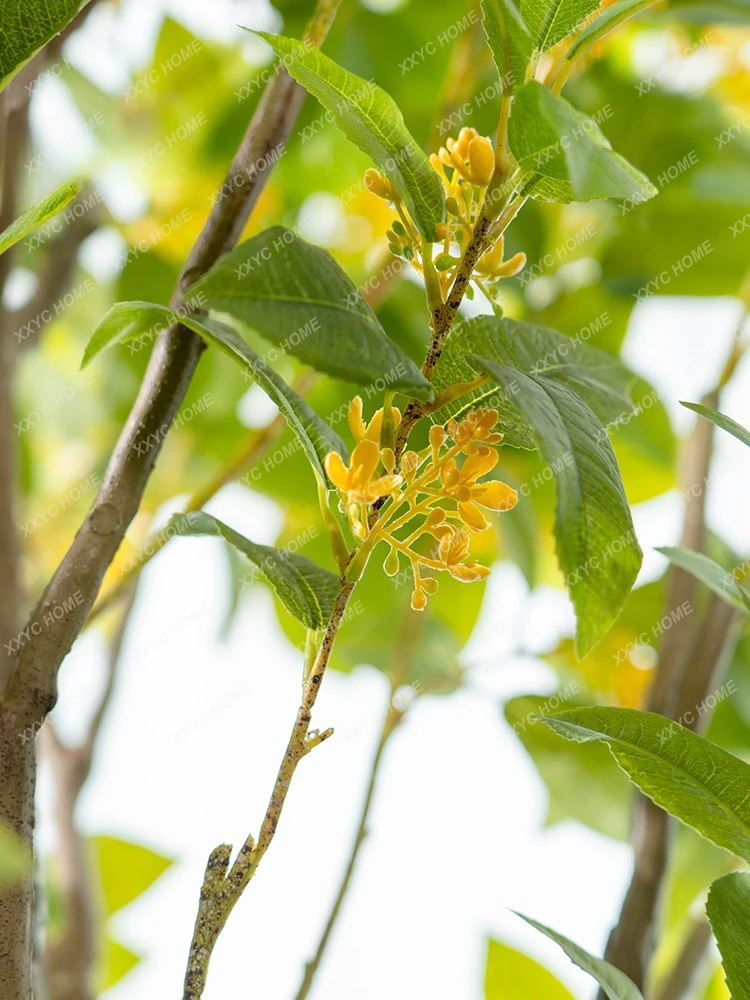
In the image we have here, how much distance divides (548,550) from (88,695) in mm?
421

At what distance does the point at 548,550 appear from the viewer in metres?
0.88

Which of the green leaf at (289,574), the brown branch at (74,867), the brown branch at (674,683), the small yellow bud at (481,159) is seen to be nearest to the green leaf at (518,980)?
the brown branch at (674,683)

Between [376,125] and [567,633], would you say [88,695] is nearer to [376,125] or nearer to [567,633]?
[567,633]

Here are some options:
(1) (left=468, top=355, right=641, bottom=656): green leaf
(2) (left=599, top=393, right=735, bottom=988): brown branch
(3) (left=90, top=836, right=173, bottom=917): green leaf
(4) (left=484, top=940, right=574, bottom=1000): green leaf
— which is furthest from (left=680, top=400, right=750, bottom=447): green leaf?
(3) (left=90, top=836, right=173, bottom=917): green leaf

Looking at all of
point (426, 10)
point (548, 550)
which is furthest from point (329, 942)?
point (426, 10)

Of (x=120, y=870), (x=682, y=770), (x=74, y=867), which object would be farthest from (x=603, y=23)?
(x=120, y=870)

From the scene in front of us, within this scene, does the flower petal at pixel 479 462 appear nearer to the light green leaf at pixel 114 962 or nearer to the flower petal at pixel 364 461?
the flower petal at pixel 364 461

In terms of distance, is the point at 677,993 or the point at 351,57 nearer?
the point at 677,993

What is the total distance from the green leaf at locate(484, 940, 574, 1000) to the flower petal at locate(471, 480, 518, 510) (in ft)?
1.39

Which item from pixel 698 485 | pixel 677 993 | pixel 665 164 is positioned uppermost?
pixel 665 164

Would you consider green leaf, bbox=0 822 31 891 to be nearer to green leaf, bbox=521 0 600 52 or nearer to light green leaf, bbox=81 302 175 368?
light green leaf, bbox=81 302 175 368

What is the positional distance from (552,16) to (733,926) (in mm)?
304

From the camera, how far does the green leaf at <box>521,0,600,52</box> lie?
295 mm

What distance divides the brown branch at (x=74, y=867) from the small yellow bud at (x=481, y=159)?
515mm
